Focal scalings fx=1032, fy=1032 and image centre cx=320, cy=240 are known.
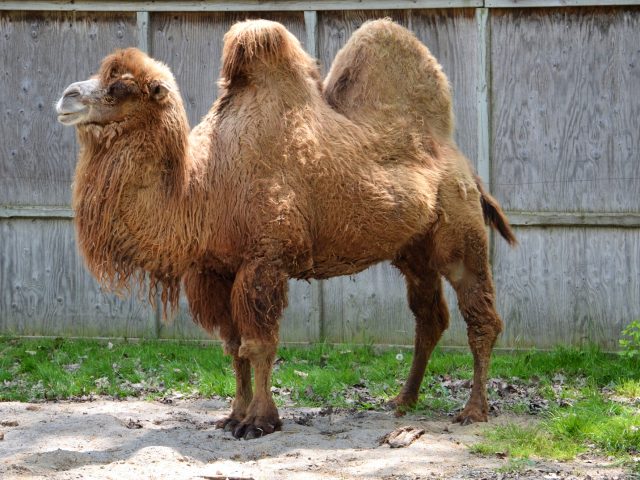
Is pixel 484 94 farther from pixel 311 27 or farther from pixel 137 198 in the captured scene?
pixel 137 198

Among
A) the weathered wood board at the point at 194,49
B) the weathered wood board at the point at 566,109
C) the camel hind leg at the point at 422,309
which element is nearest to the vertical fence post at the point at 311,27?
the weathered wood board at the point at 194,49

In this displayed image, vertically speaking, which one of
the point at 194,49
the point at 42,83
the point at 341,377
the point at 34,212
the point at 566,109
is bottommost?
the point at 341,377

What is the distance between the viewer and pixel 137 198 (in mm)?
5980

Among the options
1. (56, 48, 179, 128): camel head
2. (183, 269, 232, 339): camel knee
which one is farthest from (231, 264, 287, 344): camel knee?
(56, 48, 179, 128): camel head

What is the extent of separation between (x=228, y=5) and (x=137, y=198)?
374 cm

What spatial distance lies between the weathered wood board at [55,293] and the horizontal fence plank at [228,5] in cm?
199

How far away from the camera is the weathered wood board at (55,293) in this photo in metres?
9.66

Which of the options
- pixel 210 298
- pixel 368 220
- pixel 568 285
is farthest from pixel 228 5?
pixel 568 285

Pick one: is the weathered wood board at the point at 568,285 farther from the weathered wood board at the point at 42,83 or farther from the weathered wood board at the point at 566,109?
the weathered wood board at the point at 42,83

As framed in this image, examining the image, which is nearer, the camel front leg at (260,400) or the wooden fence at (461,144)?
the camel front leg at (260,400)

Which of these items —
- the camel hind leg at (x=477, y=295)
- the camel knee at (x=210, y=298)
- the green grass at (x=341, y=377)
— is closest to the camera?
the camel knee at (x=210, y=298)

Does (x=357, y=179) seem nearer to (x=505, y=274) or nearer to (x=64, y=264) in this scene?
(x=505, y=274)

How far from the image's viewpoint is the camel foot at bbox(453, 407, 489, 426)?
6836 millimetres

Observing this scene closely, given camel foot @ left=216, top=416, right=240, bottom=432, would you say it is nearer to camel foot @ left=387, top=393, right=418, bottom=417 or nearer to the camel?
the camel
